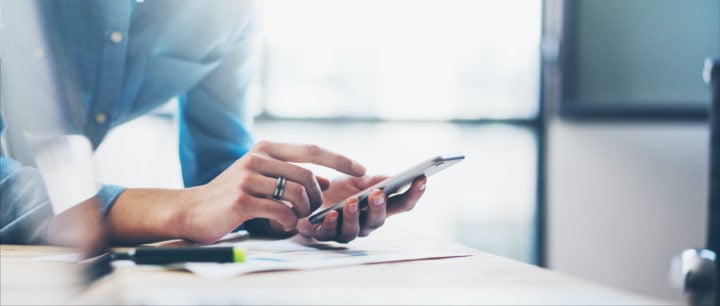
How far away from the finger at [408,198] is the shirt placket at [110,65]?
52cm

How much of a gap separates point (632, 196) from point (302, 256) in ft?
7.81

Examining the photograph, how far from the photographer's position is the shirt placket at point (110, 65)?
1.14m

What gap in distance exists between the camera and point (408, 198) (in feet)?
2.76

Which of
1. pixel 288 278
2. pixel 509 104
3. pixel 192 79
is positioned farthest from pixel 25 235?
pixel 509 104

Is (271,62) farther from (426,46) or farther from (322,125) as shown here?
(426,46)

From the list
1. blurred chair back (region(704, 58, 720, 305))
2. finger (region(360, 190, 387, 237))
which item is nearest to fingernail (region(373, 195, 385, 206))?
finger (region(360, 190, 387, 237))

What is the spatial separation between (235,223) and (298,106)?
1978mm

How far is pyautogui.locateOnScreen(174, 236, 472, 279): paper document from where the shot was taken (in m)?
0.56

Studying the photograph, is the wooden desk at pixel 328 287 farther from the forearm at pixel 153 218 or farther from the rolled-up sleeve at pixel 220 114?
the rolled-up sleeve at pixel 220 114

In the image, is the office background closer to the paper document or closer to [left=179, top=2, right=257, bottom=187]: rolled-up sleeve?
[left=179, top=2, right=257, bottom=187]: rolled-up sleeve

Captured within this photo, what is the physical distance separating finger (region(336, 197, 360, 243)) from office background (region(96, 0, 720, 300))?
74.9 inches

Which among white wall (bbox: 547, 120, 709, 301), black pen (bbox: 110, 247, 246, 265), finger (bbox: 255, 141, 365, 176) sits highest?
finger (bbox: 255, 141, 365, 176)

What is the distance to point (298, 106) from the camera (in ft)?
8.91

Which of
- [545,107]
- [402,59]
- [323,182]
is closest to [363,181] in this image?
[323,182]
